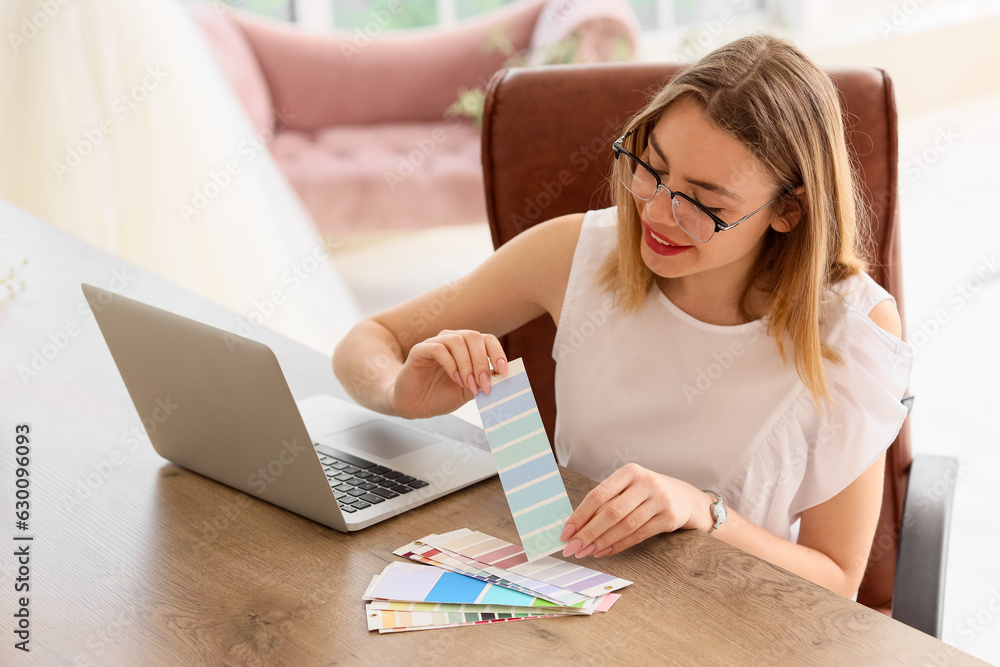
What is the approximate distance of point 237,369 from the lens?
36.4 inches

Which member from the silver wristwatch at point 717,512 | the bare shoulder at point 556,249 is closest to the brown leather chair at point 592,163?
the bare shoulder at point 556,249

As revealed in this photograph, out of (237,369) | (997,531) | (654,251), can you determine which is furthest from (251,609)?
A: (997,531)

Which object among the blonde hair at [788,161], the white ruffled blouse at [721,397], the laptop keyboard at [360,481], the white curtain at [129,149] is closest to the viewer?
the laptop keyboard at [360,481]

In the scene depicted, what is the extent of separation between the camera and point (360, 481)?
3.52 ft

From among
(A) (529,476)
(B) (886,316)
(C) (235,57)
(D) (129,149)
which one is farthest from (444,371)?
(C) (235,57)

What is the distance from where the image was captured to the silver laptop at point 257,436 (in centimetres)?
93

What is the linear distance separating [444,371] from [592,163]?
518 millimetres

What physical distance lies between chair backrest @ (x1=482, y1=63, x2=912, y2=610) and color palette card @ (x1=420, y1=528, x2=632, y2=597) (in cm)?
68

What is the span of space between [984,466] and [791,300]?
1877mm

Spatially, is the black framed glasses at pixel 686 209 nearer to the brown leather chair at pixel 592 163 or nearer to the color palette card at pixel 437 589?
the brown leather chair at pixel 592 163

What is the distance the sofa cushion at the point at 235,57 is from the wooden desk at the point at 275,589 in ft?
10.8

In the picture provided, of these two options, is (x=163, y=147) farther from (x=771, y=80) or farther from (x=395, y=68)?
(x=771, y=80)

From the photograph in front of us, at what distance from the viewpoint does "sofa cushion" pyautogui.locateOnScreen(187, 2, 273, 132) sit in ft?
13.8

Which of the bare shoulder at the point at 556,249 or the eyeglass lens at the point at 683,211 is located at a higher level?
the eyeglass lens at the point at 683,211
